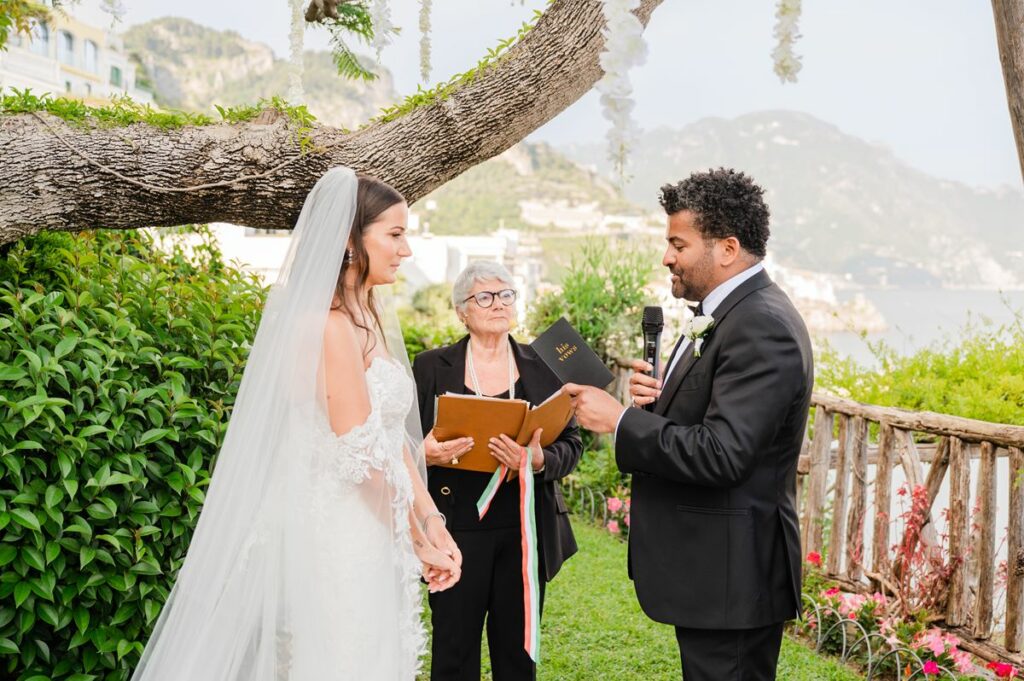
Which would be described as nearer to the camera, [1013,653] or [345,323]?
[345,323]

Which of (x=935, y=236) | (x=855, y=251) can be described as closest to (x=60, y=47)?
(x=855, y=251)

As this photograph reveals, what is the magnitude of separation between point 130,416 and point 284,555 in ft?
3.54

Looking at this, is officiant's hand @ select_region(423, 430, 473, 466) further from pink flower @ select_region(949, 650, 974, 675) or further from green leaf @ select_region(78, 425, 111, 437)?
pink flower @ select_region(949, 650, 974, 675)

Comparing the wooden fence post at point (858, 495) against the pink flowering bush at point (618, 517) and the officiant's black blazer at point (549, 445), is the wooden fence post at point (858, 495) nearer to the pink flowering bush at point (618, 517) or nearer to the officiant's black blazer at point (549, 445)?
the officiant's black blazer at point (549, 445)

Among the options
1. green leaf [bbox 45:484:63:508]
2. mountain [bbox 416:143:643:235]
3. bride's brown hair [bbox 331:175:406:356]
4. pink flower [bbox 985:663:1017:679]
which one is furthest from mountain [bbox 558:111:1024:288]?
green leaf [bbox 45:484:63:508]

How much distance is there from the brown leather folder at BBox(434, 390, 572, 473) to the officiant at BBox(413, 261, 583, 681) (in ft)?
0.13

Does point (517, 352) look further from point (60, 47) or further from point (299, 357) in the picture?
point (60, 47)

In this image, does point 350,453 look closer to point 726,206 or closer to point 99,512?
point 99,512

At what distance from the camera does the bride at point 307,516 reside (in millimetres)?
2371

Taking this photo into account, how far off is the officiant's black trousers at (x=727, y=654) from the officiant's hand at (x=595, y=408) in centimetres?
64

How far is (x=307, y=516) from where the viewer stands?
242cm

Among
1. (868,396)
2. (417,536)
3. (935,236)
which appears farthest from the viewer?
(935,236)

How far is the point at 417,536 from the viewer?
9.14 ft

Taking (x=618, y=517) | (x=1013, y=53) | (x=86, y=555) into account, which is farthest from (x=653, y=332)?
(x=618, y=517)
